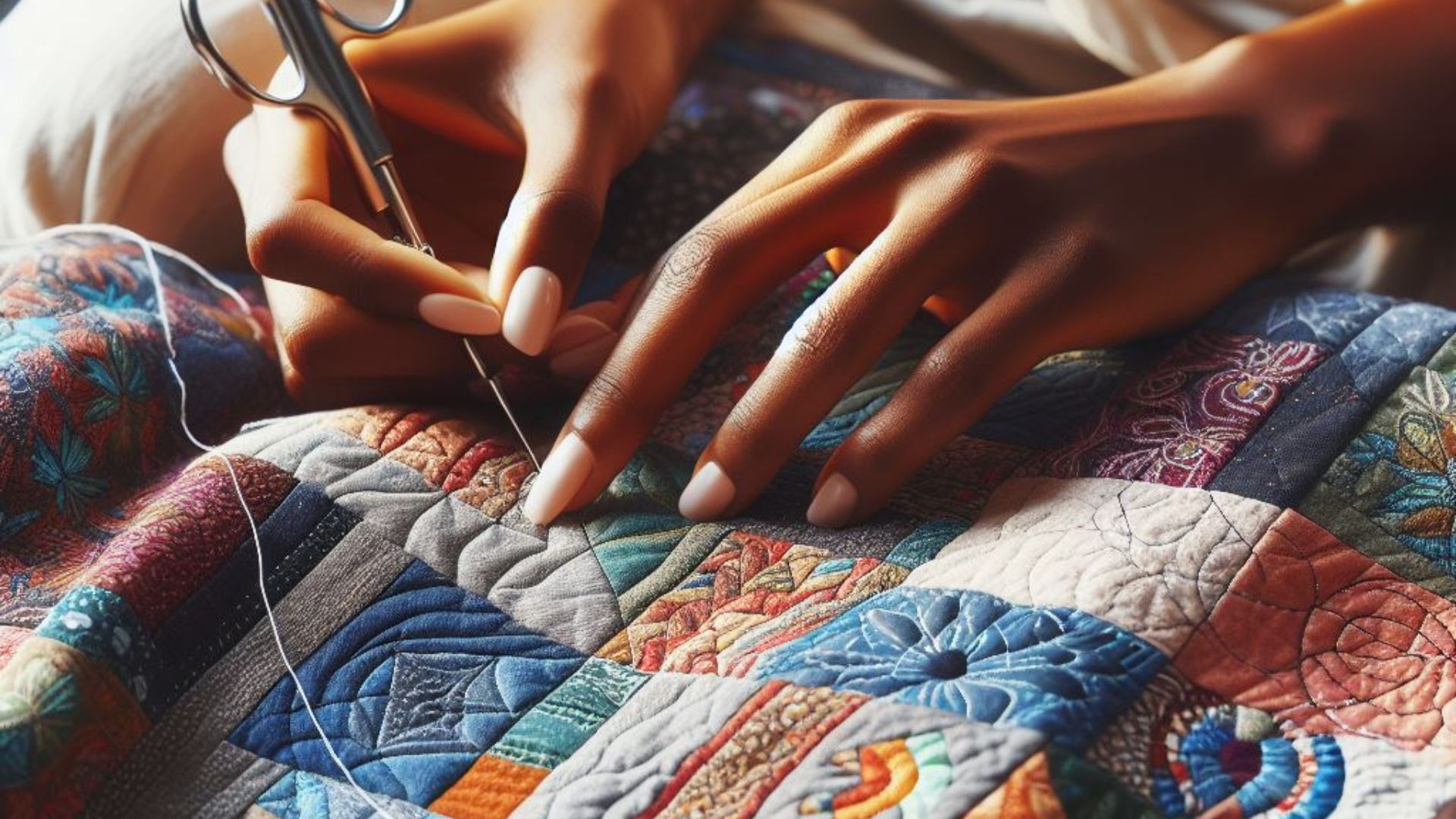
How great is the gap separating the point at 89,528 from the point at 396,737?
254 mm

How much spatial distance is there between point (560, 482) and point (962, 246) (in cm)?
24

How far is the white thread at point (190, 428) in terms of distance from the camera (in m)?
0.54

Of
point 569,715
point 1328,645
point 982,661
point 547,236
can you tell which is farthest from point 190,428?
point 1328,645

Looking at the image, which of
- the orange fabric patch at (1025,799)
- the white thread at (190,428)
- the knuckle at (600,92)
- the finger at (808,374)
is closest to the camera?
the orange fabric patch at (1025,799)

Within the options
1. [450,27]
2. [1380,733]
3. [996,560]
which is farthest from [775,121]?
[1380,733]

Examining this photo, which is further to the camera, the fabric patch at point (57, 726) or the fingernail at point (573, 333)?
the fingernail at point (573, 333)

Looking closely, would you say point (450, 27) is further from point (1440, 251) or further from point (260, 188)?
point (1440, 251)

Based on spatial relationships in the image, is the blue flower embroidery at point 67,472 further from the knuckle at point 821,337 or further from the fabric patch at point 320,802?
the knuckle at point 821,337

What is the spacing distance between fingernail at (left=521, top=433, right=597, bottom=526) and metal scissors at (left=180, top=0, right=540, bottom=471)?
1.5 inches

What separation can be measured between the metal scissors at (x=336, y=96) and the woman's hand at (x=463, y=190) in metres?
0.03

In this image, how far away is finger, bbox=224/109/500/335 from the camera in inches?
26.1

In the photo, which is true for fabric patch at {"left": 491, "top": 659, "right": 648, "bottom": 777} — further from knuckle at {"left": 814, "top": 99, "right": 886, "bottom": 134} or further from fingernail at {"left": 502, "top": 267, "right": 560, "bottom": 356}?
knuckle at {"left": 814, "top": 99, "right": 886, "bottom": 134}

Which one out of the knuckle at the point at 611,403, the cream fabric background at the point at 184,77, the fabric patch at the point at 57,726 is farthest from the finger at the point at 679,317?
the cream fabric background at the point at 184,77

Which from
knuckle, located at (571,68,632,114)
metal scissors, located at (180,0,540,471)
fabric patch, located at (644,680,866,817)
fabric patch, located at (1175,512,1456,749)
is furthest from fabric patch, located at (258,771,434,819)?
knuckle, located at (571,68,632,114)
